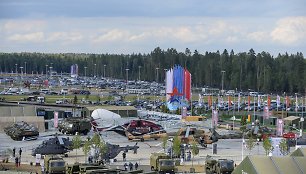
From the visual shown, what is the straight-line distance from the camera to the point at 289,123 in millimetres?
74938

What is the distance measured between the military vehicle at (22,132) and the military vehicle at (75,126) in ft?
11.2

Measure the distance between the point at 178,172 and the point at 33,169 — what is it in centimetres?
850

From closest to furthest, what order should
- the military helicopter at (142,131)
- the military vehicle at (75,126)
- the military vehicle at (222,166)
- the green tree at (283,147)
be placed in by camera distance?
1. the military vehicle at (222,166)
2. the green tree at (283,147)
3. the military helicopter at (142,131)
4. the military vehicle at (75,126)

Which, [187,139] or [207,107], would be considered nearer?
[187,139]

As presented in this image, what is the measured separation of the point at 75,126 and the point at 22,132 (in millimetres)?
5782

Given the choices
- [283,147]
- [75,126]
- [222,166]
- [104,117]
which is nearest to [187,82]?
[104,117]

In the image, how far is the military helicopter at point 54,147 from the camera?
48403 millimetres

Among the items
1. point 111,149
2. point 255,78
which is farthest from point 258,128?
point 255,78

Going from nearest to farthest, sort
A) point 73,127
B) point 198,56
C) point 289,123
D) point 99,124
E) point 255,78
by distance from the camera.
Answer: point 73,127 → point 99,124 → point 289,123 → point 255,78 → point 198,56

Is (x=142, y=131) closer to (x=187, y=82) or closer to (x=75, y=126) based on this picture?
(x=75, y=126)

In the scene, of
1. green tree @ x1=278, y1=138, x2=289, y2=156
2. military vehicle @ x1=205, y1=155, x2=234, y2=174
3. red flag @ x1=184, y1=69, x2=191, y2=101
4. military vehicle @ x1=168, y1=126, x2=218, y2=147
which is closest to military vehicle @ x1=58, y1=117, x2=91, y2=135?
military vehicle @ x1=168, y1=126, x2=218, y2=147

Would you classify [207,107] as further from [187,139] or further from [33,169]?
[33,169]

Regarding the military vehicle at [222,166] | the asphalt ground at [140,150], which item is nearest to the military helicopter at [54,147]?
the asphalt ground at [140,150]

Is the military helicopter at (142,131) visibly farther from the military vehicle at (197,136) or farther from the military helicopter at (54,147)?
the military helicopter at (54,147)
